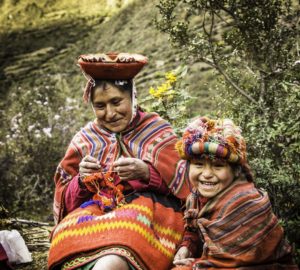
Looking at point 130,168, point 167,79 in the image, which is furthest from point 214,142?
point 167,79

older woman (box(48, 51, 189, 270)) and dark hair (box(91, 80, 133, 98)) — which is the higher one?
dark hair (box(91, 80, 133, 98))

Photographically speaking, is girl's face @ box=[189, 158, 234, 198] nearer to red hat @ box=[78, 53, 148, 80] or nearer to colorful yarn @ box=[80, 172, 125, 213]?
colorful yarn @ box=[80, 172, 125, 213]

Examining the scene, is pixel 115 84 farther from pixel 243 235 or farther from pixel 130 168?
pixel 243 235

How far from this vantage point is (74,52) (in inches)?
539

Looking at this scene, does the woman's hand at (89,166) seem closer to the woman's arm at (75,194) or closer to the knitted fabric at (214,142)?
the woman's arm at (75,194)

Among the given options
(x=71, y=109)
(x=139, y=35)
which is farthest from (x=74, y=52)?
(x=71, y=109)

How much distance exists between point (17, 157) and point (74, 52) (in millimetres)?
7574

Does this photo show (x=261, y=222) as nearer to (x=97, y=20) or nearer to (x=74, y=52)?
(x=74, y=52)

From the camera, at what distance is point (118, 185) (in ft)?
9.74

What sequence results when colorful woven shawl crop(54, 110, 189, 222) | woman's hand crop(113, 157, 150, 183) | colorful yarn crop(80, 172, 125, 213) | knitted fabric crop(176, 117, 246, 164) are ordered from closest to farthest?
knitted fabric crop(176, 117, 246, 164) → woman's hand crop(113, 157, 150, 183) → colorful yarn crop(80, 172, 125, 213) → colorful woven shawl crop(54, 110, 189, 222)

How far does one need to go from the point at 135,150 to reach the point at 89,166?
35 centimetres

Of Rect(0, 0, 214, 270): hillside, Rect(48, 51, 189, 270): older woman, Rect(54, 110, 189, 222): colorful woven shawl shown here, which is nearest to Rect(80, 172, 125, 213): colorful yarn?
Rect(48, 51, 189, 270): older woman

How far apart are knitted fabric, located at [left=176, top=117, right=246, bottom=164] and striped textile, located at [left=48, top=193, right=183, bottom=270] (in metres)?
0.47

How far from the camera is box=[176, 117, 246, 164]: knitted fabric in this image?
246cm
